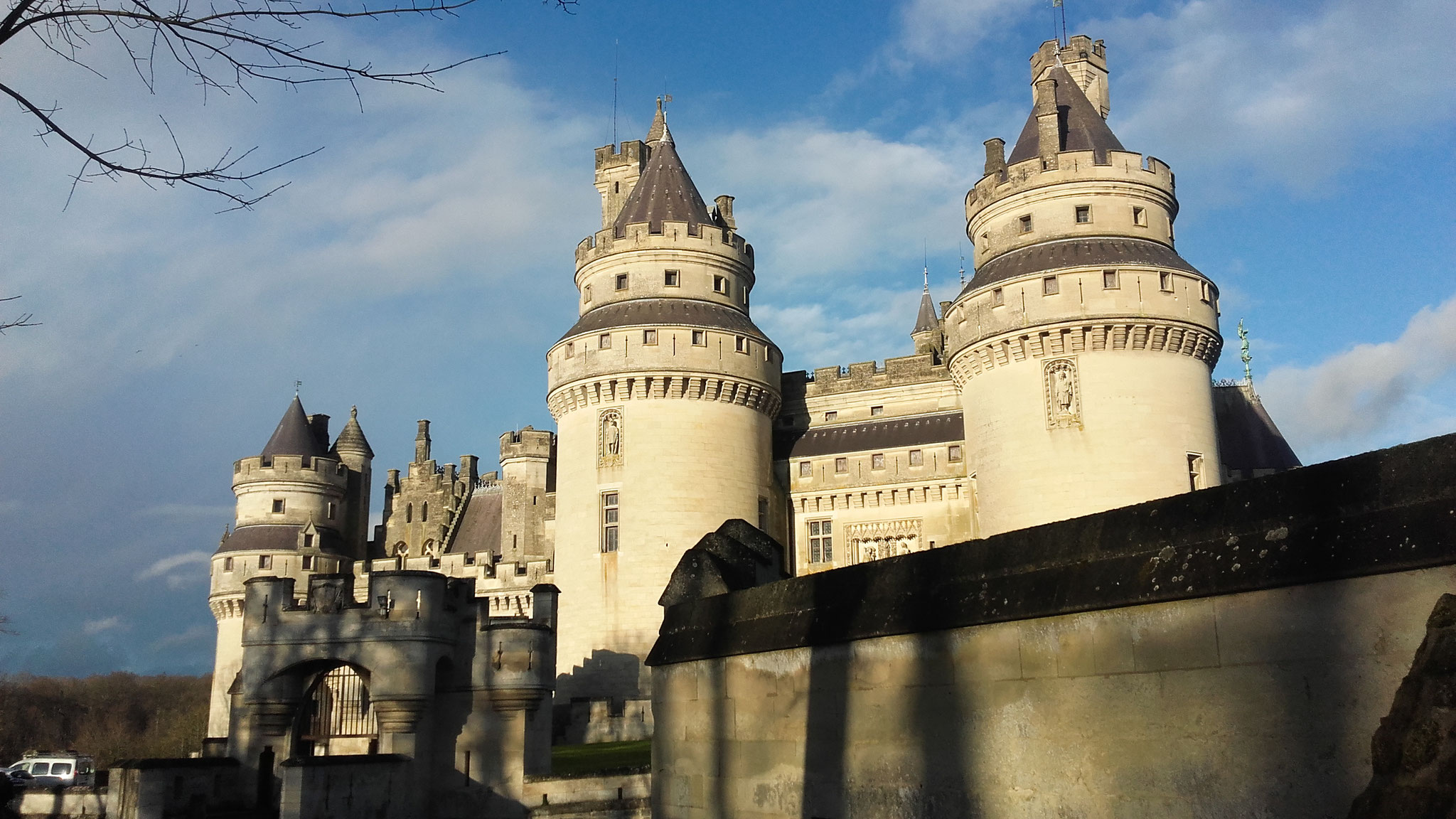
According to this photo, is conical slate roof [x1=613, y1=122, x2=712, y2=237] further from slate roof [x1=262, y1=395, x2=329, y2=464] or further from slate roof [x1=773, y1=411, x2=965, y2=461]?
slate roof [x1=262, y1=395, x2=329, y2=464]

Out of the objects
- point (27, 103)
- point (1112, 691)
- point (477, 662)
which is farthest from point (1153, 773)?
point (477, 662)

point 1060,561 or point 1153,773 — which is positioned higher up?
point 1060,561

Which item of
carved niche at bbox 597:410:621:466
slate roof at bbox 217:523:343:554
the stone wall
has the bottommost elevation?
the stone wall

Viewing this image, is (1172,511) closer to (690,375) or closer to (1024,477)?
(1024,477)

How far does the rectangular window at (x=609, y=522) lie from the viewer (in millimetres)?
36188

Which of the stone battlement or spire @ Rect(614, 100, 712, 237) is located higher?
spire @ Rect(614, 100, 712, 237)

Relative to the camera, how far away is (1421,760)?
4.14 metres

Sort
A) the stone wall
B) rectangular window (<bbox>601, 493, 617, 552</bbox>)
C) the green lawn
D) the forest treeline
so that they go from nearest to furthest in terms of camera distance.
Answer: the stone wall
the green lawn
rectangular window (<bbox>601, 493, 617, 552</bbox>)
the forest treeline

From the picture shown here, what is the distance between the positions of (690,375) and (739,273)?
17.1ft

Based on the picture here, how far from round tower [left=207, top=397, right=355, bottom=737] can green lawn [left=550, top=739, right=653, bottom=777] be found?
70.1 ft

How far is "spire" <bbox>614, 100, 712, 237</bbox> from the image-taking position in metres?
39.7

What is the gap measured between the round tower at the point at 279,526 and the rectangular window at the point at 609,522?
17.1 meters

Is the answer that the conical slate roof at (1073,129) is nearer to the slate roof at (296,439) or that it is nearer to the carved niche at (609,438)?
the carved niche at (609,438)

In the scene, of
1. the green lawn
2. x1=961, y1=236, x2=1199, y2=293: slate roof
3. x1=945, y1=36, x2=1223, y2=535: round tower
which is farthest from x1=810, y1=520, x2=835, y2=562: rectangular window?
the green lawn
